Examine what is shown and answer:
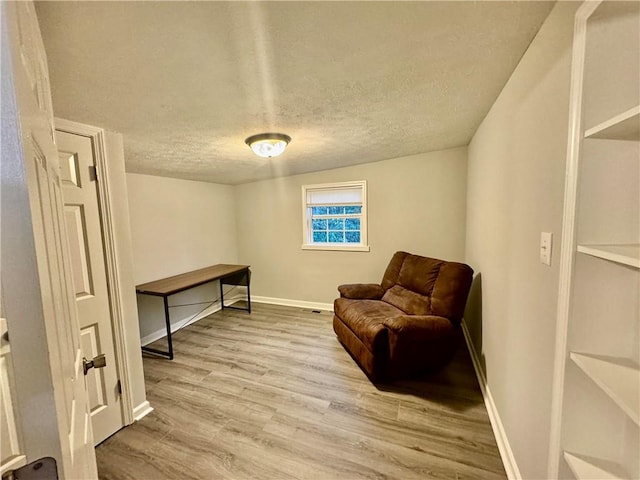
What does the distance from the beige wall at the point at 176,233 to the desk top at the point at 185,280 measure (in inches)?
4.9

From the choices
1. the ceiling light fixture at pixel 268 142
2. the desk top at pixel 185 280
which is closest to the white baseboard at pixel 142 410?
the desk top at pixel 185 280

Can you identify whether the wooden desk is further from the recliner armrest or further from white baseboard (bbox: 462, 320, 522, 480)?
white baseboard (bbox: 462, 320, 522, 480)

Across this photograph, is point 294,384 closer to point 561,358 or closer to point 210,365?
point 210,365

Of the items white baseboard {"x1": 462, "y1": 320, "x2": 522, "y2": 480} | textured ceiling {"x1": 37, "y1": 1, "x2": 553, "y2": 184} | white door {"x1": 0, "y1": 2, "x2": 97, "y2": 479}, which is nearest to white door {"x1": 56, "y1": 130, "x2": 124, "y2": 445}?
textured ceiling {"x1": 37, "y1": 1, "x2": 553, "y2": 184}

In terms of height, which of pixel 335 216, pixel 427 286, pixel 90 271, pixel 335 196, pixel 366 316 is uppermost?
pixel 335 196

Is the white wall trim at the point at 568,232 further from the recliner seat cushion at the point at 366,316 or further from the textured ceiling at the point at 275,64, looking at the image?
the recliner seat cushion at the point at 366,316

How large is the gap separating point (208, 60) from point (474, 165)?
2484mm

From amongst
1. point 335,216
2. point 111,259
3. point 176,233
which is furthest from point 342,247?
point 111,259

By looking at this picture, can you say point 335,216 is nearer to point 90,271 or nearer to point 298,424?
point 298,424

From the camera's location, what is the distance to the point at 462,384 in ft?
7.32

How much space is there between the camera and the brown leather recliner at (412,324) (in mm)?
2146

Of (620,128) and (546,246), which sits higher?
(620,128)

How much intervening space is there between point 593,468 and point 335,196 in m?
3.39

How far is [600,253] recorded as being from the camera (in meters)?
0.75
